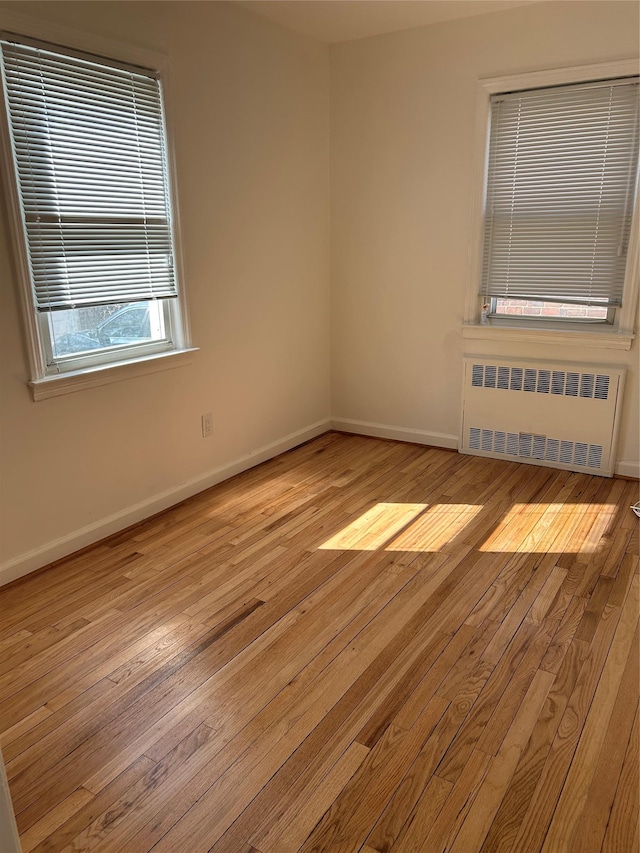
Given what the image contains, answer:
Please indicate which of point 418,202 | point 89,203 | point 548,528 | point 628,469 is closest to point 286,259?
point 418,202

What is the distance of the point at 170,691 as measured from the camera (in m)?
2.16

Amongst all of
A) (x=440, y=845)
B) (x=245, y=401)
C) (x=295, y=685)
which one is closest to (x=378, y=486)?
(x=245, y=401)

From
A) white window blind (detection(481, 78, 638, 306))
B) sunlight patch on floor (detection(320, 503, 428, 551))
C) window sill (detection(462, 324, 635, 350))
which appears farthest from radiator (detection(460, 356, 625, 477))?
sunlight patch on floor (detection(320, 503, 428, 551))

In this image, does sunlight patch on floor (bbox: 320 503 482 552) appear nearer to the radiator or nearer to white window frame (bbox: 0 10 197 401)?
the radiator

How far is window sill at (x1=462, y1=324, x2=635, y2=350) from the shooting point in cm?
378

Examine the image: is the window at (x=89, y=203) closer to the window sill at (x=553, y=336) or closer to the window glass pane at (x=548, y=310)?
the window sill at (x=553, y=336)

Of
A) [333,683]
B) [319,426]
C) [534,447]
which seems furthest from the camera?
[319,426]

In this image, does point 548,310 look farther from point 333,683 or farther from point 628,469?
point 333,683

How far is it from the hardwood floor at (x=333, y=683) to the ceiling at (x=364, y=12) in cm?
283

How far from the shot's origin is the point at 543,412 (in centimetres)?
410

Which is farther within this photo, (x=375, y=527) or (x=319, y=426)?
(x=319, y=426)

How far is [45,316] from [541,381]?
2.91m

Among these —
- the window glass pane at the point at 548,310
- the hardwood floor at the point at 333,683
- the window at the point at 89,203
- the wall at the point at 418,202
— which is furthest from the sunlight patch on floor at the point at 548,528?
the window at the point at 89,203

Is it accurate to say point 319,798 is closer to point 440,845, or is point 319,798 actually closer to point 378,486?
point 440,845
